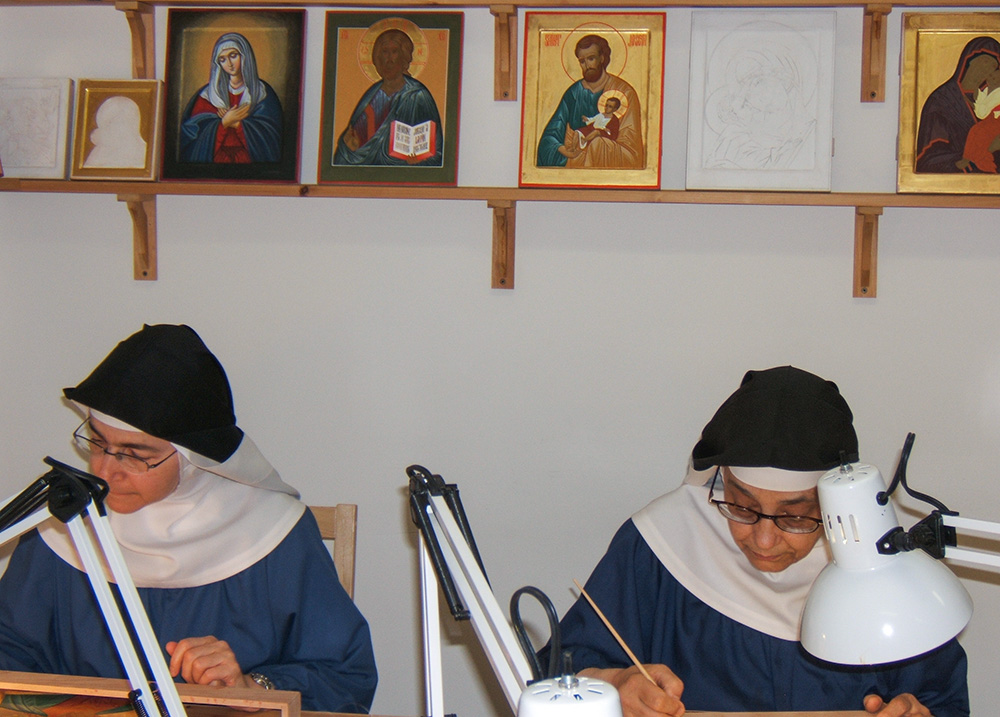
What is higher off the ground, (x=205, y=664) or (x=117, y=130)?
(x=117, y=130)

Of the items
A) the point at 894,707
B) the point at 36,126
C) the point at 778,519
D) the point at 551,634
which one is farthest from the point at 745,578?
the point at 36,126

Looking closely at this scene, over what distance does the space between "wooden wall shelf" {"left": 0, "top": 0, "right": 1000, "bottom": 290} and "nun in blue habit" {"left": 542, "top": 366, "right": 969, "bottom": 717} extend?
2.61ft

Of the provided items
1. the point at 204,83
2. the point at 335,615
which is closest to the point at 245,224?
the point at 204,83

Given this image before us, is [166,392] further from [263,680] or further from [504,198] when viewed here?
[504,198]

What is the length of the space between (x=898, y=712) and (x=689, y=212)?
5.62 feet

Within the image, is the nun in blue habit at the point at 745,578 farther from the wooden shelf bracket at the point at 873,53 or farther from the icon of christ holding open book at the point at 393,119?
the icon of christ holding open book at the point at 393,119

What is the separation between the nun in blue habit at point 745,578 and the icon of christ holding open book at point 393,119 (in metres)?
1.35

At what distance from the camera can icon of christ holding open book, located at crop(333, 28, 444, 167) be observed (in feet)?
10.5

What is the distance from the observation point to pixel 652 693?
1.97 meters

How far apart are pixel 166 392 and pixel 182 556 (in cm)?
44

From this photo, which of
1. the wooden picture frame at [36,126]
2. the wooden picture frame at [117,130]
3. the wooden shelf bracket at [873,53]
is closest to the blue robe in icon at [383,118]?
the wooden picture frame at [117,130]

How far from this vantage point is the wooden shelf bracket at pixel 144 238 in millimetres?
3330

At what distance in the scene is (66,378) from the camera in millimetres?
3438

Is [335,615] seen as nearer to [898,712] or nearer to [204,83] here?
[898,712]
